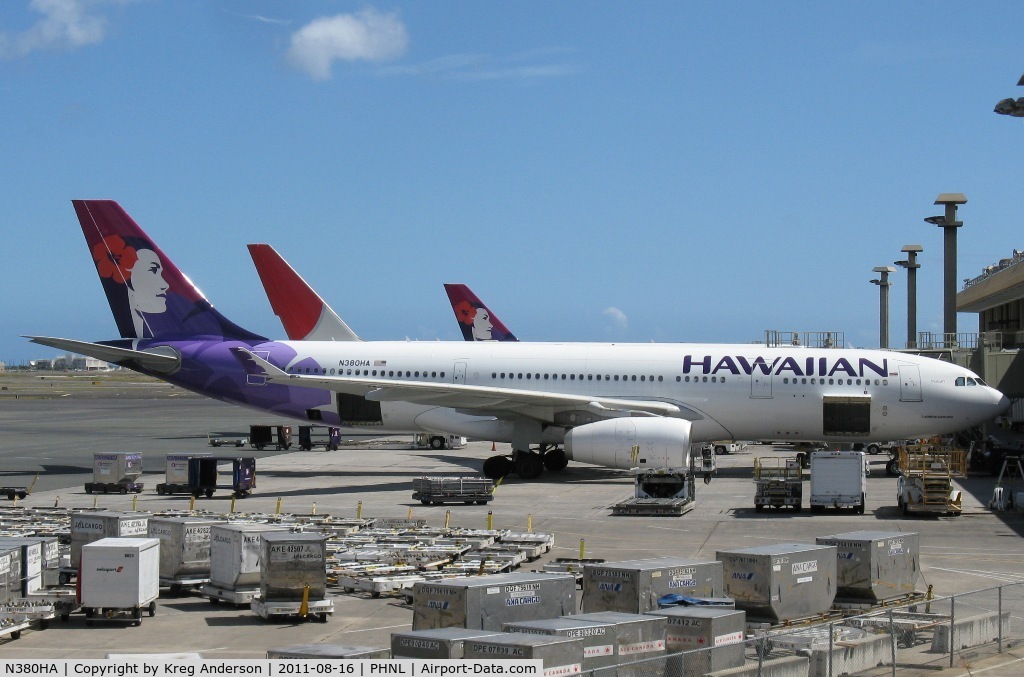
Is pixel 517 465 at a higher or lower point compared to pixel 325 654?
higher

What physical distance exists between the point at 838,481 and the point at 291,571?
17.0 m

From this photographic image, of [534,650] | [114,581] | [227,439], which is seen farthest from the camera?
[227,439]

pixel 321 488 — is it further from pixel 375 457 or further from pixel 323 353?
pixel 375 457

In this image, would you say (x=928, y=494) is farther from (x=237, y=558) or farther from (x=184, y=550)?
(x=184, y=550)

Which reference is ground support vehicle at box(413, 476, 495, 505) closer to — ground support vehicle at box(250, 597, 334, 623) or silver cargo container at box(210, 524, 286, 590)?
silver cargo container at box(210, 524, 286, 590)

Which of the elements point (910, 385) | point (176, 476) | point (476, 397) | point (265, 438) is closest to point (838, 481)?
point (910, 385)

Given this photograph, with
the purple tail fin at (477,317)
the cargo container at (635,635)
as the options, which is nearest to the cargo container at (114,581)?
the cargo container at (635,635)

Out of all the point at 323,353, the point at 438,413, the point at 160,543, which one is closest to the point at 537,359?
the point at 438,413

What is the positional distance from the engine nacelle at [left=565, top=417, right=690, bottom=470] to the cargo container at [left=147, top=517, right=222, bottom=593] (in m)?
16.8

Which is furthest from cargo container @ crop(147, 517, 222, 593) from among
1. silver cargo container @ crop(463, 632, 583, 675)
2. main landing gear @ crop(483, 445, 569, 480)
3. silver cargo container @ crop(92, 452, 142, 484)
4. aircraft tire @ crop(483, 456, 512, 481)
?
aircraft tire @ crop(483, 456, 512, 481)

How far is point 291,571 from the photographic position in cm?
1750

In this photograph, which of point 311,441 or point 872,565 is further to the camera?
point 311,441

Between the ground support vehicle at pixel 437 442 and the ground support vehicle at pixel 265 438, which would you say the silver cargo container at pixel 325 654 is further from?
the ground support vehicle at pixel 265 438

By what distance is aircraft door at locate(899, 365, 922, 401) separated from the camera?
37.5 m
